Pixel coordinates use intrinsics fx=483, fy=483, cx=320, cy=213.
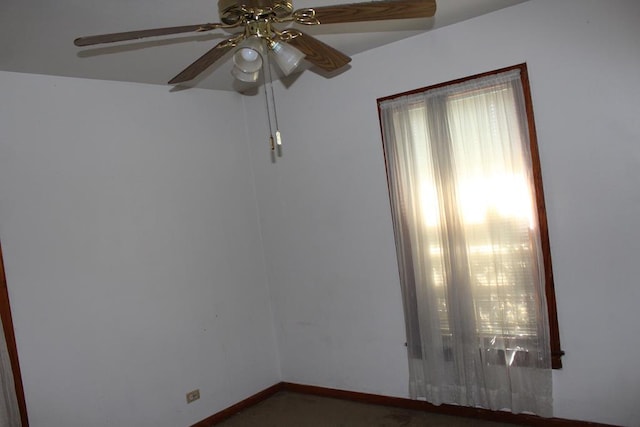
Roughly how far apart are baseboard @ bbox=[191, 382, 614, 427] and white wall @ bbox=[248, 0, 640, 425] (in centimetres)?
6

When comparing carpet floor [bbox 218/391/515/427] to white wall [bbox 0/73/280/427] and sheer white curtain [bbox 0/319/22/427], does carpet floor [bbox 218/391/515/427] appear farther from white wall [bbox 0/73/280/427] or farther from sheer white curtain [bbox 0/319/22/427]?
sheer white curtain [bbox 0/319/22/427]

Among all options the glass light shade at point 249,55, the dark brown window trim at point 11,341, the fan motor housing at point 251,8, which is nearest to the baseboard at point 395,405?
the dark brown window trim at point 11,341

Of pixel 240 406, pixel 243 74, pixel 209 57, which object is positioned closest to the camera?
pixel 243 74

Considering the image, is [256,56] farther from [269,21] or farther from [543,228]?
[543,228]

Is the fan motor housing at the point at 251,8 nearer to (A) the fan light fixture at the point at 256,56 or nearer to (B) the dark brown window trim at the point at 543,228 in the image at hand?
(A) the fan light fixture at the point at 256,56

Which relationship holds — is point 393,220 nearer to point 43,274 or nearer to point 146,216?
point 146,216

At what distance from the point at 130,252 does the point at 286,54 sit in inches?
76.5

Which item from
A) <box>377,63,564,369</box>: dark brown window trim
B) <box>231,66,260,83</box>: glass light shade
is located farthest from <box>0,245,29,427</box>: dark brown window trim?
<box>377,63,564,369</box>: dark brown window trim

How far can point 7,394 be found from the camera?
2.58m

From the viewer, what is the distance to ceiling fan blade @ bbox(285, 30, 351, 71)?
2.06 m

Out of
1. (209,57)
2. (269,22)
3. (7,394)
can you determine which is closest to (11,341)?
(7,394)

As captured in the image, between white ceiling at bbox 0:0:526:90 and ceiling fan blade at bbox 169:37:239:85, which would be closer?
ceiling fan blade at bbox 169:37:239:85

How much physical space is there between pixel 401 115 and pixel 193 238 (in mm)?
1777

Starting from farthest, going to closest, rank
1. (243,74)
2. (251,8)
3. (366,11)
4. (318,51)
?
(318,51), (243,74), (366,11), (251,8)
